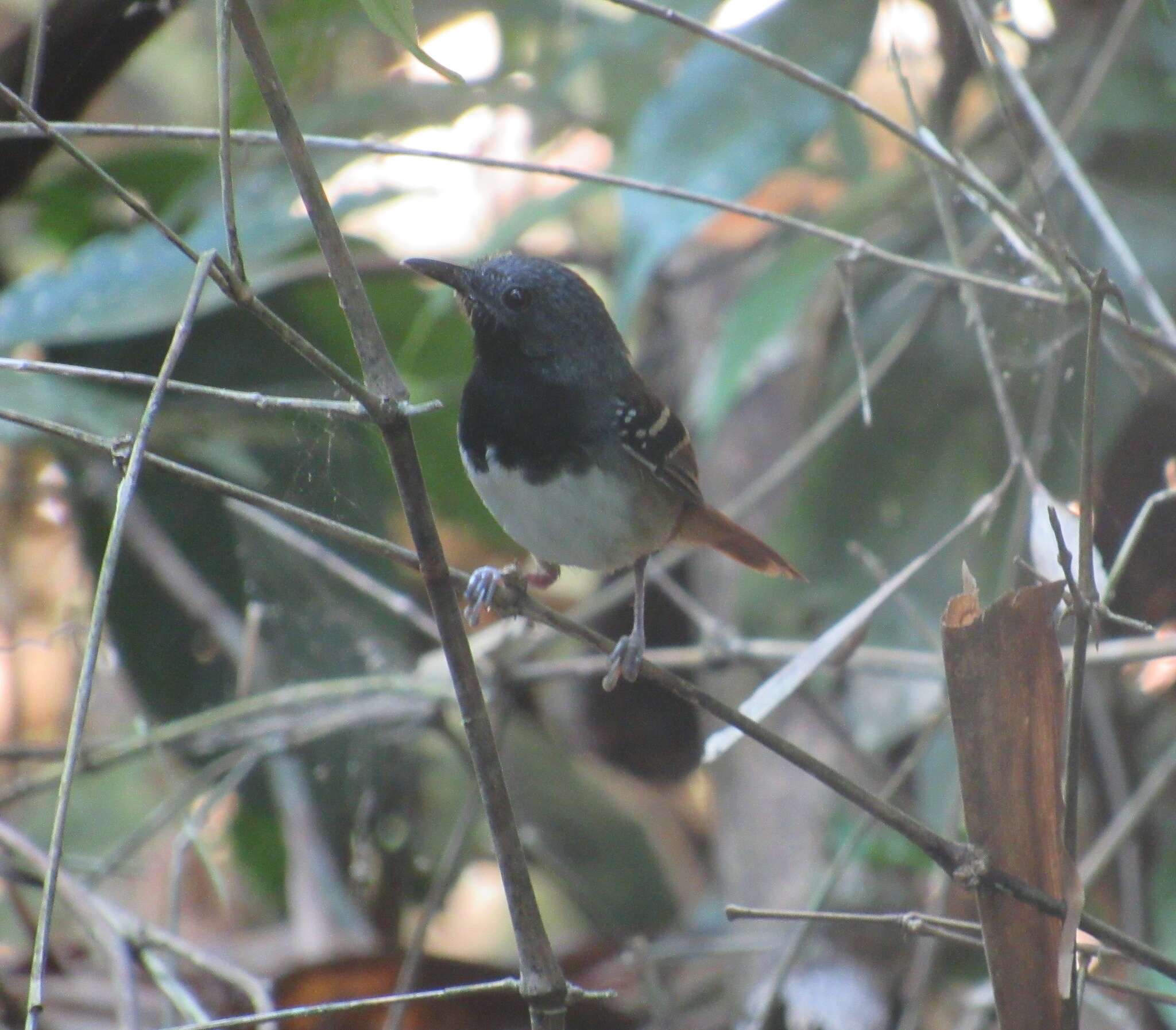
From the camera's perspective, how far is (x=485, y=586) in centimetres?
212

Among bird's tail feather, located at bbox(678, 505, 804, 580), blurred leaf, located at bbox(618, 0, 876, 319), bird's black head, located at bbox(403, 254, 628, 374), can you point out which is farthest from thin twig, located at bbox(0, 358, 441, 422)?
blurred leaf, located at bbox(618, 0, 876, 319)

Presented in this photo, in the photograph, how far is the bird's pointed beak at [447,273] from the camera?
2488 millimetres

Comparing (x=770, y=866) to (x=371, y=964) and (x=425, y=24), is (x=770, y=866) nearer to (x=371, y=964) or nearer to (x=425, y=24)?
(x=371, y=964)

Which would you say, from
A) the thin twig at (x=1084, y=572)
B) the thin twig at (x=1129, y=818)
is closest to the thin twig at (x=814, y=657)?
the thin twig at (x=1084, y=572)

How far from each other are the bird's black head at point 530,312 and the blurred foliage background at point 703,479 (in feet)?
1.37

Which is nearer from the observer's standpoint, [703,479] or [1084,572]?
[1084,572]

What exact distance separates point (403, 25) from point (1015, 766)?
1.07 meters

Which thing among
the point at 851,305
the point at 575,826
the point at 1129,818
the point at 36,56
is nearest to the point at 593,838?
the point at 575,826

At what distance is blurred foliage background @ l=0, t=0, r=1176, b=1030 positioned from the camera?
317 cm

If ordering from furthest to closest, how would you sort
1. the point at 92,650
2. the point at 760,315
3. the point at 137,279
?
the point at 137,279 < the point at 760,315 < the point at 92,650

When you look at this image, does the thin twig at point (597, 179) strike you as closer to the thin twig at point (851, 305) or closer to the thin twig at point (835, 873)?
the thin twig at point (851, 305)

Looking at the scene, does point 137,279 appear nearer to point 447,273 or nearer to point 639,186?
point 447,273

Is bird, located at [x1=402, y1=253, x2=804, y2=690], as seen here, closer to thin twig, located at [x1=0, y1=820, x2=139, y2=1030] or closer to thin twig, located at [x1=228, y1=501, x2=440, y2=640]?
thin twig, located at [x1=228, y1=501, x2=440, y2=640]

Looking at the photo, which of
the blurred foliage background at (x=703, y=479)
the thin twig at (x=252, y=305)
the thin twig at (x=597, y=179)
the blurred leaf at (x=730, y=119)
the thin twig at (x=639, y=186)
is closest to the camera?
the thin twig at (x=252, y=305)
